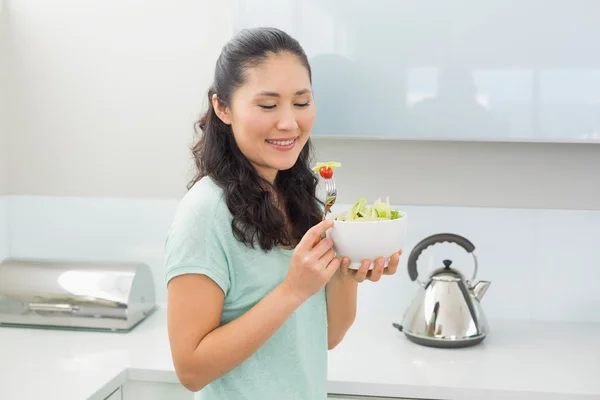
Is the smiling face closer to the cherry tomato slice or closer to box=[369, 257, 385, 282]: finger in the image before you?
the cherry tomato slice

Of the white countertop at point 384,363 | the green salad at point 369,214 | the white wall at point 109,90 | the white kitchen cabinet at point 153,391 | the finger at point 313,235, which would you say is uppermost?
the white wall at point 109,90

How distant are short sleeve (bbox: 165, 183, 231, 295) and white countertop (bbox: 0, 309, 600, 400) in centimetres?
56

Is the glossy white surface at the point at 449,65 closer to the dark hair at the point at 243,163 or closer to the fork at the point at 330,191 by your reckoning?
the dark hair at the point at 243,163

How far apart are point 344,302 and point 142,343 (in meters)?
0.74

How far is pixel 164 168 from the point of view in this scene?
2184mm

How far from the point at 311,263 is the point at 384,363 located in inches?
28.2

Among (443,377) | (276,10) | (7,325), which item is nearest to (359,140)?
(276,10)

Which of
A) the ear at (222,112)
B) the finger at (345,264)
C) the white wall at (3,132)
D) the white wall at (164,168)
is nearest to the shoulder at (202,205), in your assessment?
the ear at (222,112)

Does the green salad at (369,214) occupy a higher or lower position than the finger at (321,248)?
higher

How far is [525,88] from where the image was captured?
1882 mm

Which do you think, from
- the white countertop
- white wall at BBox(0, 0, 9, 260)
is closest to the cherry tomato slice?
the white countertop

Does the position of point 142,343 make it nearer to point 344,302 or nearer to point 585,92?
point 344,302

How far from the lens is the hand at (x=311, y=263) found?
1088 millimetres

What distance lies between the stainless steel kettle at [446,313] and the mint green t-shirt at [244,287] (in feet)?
1.96
